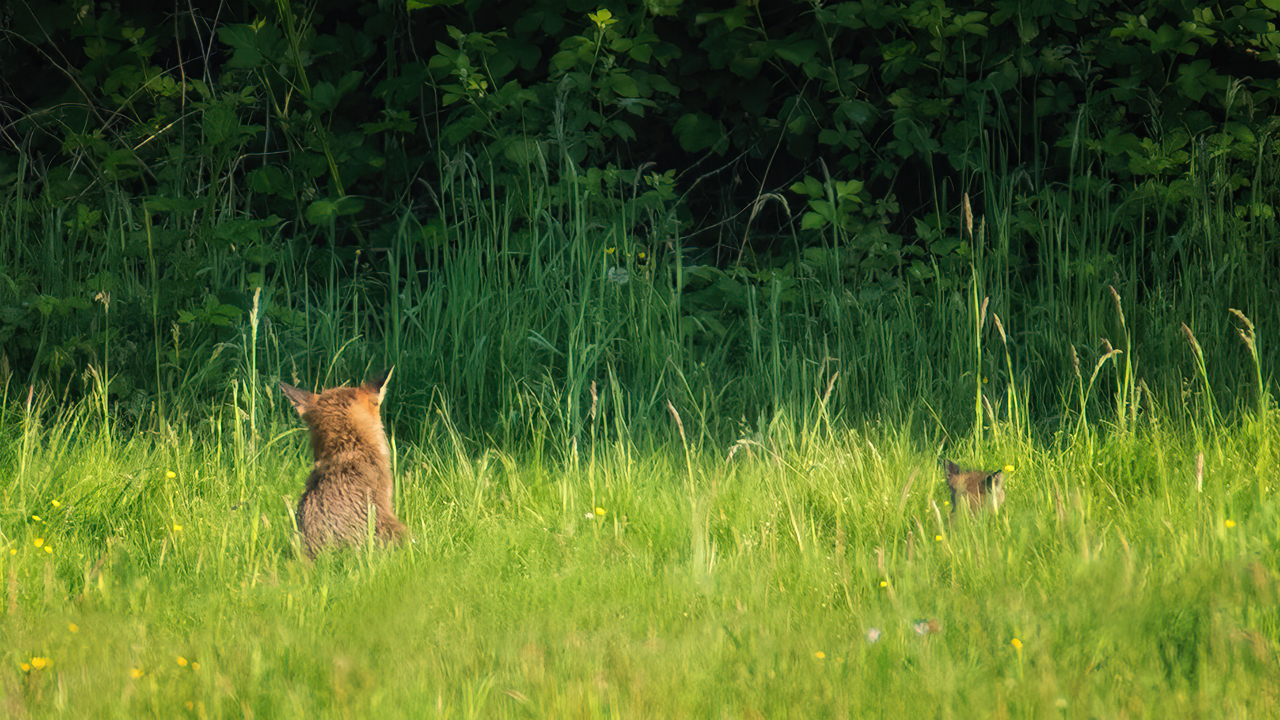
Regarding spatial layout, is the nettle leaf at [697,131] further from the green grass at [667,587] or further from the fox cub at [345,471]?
the fox cub at [345,471]

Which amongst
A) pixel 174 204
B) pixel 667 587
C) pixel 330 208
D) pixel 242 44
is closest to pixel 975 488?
pixel 667 587

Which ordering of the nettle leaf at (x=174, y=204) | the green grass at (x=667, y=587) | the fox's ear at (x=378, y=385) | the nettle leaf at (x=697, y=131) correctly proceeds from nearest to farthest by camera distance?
the green grass at (x=667, y=587) → the fox's ear at (x=378, y=385) → the nettle leaf at (x=174, y=204) → the nettle leaf at (x=697, y=131)

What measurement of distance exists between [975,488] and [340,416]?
6.57 feet

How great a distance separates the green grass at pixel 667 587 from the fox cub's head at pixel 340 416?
0.28 m

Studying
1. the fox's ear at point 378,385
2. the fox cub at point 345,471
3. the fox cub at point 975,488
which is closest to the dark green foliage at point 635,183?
the fox's ear at point 378,385

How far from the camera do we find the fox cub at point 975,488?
3418 millimetres

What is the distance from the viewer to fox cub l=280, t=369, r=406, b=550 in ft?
11.2

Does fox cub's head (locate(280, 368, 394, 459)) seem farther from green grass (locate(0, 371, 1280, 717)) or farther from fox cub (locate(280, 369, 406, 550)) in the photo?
green grass (locate(0, 371, 1280, 717))

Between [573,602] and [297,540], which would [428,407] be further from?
[573,602]

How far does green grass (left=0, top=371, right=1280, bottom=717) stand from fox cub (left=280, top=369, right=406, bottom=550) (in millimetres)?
108

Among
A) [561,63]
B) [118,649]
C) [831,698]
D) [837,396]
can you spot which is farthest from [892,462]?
[561,63]

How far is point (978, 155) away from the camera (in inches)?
243

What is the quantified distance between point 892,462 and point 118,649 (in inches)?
97.9

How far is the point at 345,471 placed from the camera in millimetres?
3520
